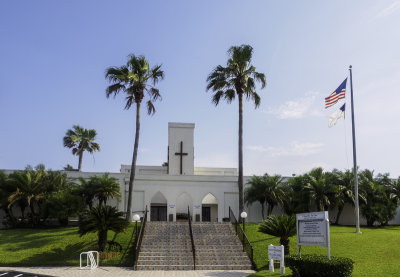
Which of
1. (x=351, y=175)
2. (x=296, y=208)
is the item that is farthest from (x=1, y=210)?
(x=351, y=175)

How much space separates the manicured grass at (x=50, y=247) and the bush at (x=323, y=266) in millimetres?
7940

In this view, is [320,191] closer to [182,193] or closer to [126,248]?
[182,193]

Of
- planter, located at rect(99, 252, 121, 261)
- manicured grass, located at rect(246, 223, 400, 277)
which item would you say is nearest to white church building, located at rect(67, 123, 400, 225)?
manicured grass, located at rect(246, 223, 400, 277)

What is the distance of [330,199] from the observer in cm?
2847

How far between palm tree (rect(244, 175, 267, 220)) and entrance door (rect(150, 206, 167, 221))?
7.03 meters

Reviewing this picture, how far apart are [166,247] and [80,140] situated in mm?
30984

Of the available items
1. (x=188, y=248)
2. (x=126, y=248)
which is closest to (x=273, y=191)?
(x=188, y=248)

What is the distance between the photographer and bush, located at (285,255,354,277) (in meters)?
10.8

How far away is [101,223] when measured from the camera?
1736cm

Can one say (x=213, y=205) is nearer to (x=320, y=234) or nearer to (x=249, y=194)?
(x=249, y=194)

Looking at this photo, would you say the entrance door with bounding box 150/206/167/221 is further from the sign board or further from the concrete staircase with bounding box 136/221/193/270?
the sign board

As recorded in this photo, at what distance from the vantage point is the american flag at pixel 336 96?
888 inches

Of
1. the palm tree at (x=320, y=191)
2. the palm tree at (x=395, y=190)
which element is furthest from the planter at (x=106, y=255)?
the palm tree at (x=395, y=190)

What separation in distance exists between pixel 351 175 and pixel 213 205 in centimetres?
1152
